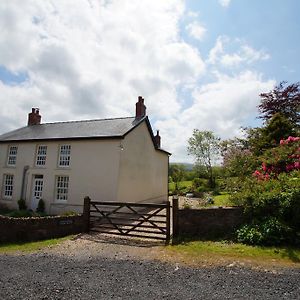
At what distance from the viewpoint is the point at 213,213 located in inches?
389

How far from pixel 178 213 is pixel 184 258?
2.44 metres

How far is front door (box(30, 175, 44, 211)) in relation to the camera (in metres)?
18.5

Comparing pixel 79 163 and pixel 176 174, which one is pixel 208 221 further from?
pixel 176 174

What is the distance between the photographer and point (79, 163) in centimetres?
1712

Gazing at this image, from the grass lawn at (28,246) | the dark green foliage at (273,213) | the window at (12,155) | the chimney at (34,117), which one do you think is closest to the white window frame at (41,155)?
the window at (12,155)

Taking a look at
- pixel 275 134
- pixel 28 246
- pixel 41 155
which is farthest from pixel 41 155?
pixel 275 134

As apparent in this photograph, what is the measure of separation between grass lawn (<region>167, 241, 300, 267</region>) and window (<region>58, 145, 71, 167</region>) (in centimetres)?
1142

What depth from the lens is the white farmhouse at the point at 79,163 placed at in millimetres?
16188

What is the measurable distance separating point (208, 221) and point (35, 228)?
7646mm

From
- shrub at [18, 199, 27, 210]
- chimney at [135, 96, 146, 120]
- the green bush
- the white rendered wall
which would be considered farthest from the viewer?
chimney at [135, 96, 146, 120]

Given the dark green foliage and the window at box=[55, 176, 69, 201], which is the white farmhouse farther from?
the dark green foliage

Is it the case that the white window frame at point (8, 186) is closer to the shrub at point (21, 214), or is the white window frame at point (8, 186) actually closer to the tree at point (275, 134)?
the shrub at point (21, 214)

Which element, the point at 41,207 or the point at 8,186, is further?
the point at 8,186

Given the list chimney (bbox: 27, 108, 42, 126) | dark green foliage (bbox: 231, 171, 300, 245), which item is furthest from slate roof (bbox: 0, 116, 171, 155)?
dark green foliage (bbox: 231, 171, 300, 245)
